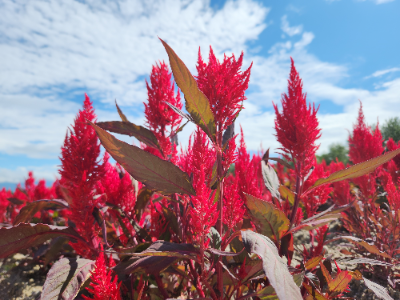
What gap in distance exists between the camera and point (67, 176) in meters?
1.46

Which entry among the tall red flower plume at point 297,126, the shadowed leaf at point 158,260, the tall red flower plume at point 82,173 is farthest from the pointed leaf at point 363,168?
the tall red flower plume at point 82,173

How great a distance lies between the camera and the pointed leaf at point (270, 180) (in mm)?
1651

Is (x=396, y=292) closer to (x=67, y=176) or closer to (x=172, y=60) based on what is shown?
(x=172, y=60)

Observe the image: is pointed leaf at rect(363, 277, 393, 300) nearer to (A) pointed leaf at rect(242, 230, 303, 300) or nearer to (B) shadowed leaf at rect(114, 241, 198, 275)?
(A) pointed leaf at rect(242, 230, 303, 300)

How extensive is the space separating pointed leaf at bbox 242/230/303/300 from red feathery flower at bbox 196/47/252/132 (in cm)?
53

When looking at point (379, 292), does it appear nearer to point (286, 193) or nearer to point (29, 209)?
point (286, 193)

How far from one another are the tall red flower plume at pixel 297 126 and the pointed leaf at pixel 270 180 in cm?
20

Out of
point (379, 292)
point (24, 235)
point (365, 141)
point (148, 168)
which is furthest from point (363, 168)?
point (365, 141)

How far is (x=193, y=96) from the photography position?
113cm

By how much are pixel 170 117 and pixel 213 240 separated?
2.59 feet

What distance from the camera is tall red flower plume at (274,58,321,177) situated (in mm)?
1470

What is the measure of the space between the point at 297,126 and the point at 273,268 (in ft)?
2.75

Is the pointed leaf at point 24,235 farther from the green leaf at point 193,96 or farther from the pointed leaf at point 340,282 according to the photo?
the pointed leaf at point 340,282

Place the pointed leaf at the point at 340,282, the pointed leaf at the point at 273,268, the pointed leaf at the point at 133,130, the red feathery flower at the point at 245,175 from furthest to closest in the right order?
the pointed leaf at the point at 133,130 → the red feathery flower at the point at 245,175 → the pointed leaf at the point at 340,282 → the pointed leaf at the point at 273,268
